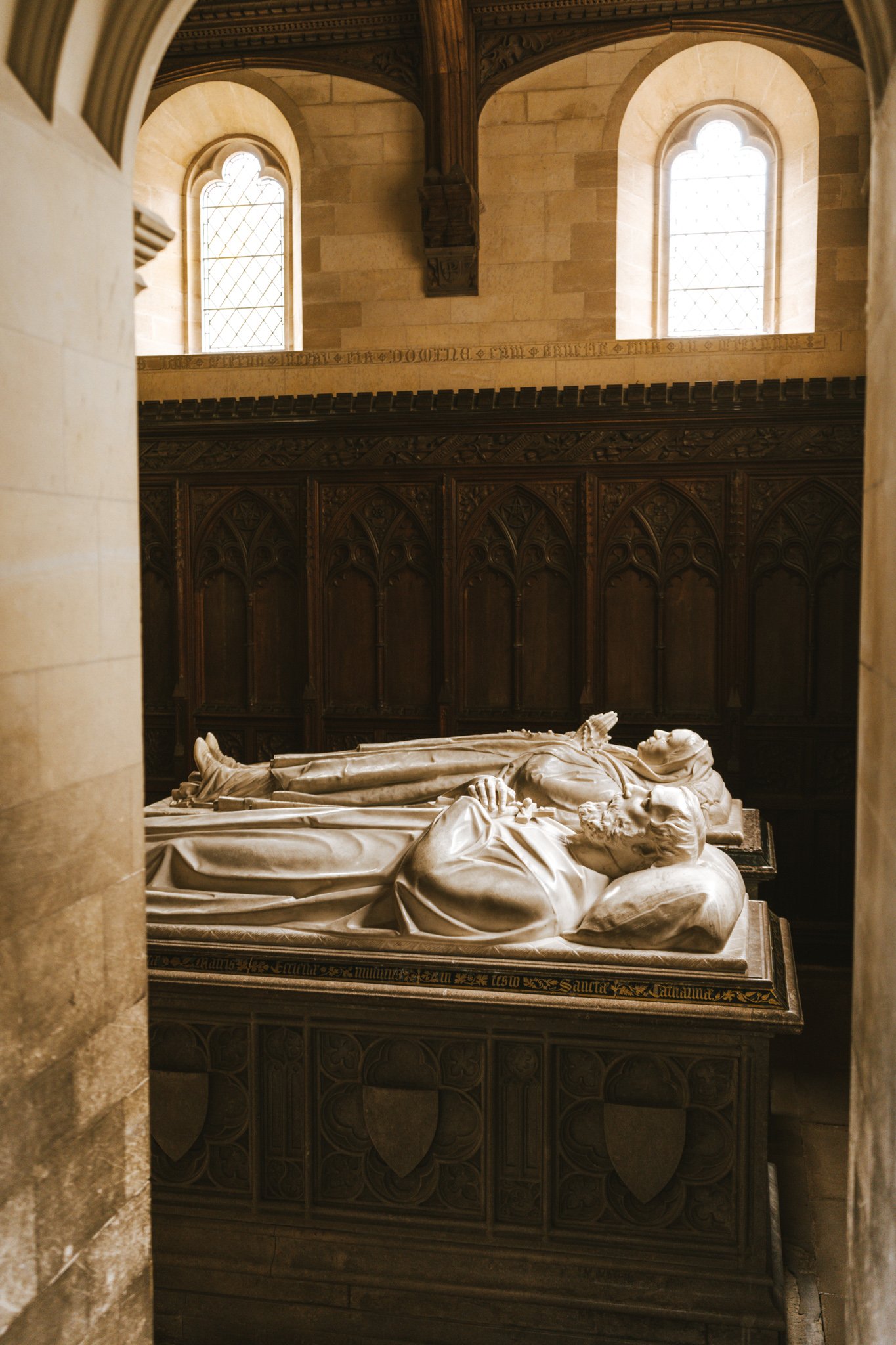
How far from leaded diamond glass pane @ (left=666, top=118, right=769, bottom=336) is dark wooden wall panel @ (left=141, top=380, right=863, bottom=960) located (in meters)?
1.06

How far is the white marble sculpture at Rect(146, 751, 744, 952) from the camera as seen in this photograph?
3588 mm

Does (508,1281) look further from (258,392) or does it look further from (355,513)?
(258,392)

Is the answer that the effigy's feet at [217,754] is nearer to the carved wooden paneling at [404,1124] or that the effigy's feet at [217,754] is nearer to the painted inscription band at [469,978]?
the painted inscription band at [469,978]

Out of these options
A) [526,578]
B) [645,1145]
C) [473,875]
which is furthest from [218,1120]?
[526,578]

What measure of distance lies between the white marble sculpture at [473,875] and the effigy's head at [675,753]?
0.83m

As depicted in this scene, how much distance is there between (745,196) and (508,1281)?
265 inches

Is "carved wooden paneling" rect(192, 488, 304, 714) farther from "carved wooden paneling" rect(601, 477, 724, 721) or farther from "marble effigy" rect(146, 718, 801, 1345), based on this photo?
"marble effigy" rect(146, 718, 801, 1345)

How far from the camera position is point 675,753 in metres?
5.07

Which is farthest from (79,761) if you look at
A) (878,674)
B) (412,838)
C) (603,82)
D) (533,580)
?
(603,82)

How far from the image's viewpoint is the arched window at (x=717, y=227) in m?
7.57

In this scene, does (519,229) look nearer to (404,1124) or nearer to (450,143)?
(450,143)

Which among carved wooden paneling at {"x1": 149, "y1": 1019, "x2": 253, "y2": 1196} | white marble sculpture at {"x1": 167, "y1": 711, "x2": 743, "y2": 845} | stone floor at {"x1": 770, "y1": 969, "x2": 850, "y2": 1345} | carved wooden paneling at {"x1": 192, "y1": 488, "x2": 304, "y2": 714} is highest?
carved wooden paneling at {"x1": 192, "y1": 488, "x2": 304, "y2": 714}

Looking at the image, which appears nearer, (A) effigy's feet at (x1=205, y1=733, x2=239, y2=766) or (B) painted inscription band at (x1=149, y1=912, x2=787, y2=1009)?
(B) painted inscription band at (x1=149, y1=912, x2=787, y2=1009)

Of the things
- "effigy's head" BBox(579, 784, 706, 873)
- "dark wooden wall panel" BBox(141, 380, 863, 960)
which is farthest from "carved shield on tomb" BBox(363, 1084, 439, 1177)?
"dark wooden wall panel" BBox(141, 380, 863, 960)
